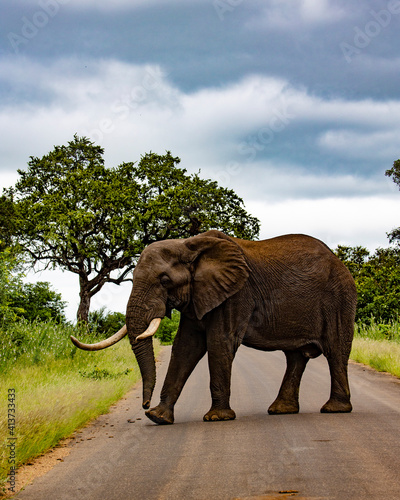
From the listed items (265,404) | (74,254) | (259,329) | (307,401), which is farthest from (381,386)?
(74,254)

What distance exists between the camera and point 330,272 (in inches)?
475

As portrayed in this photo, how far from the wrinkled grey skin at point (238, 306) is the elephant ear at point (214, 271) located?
15 mm

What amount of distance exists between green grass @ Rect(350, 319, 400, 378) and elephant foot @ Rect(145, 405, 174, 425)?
28.3 feet

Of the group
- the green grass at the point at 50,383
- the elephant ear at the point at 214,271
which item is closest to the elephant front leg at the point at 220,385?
the elephant ear at the point at 214,271

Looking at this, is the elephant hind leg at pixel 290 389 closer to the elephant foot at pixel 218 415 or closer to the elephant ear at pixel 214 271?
the elephant foot at pixel 218 415

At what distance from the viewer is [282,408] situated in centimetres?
1139

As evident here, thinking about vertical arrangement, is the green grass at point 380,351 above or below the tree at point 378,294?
below

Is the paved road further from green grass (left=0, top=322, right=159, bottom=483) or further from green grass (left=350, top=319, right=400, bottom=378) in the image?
green grass (left=350, top=319, right=400, bottom=378)

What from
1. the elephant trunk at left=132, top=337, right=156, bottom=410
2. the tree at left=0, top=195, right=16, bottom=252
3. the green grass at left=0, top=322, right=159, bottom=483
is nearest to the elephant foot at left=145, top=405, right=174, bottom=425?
the elephant trunk at left=132, top=337, right=156, bottom=410

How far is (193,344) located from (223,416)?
1307 mm

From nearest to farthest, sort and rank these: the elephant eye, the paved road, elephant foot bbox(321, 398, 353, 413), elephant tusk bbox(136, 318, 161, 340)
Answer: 1. the paved road
2. elephant tusk bbox(136, 318, 161, 340)
3. the elephant eye
4. elephant foot bbox(321, 398, 353, 413)

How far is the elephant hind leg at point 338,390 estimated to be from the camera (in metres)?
11.4

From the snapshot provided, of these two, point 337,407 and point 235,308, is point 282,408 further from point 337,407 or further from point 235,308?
point 235,308

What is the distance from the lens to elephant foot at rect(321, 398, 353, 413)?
11.3m
